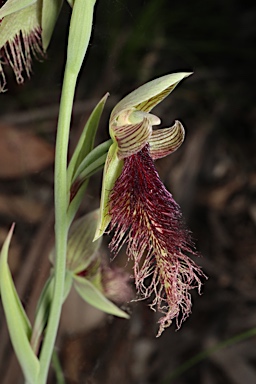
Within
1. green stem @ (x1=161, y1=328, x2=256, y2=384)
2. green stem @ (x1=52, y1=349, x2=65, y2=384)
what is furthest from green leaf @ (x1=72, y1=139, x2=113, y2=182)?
green stem @ (x1=161, y1=328, x2=256, y2=384)

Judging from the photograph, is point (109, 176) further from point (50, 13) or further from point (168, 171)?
point (168, 171)

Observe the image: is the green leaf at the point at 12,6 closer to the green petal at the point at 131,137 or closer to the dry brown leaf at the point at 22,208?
the green petal at the point at 131,137

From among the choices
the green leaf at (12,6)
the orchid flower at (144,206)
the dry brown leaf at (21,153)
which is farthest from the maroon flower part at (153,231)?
the dry brown leaf at (21,153)

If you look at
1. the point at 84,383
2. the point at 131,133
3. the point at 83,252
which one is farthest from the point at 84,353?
the point at 131,133

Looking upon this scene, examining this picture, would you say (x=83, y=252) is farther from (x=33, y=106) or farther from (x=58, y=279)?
(x=33, y=106)

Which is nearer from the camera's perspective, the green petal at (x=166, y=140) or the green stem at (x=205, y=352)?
the green petal at (x=166, y=140)

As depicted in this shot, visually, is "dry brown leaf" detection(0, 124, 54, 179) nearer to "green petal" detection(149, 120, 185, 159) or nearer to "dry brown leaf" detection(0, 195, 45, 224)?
"dry brown leaf" detection(0, 195, 45, 224)

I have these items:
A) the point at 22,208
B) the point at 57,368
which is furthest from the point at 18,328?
the point at 22,208
